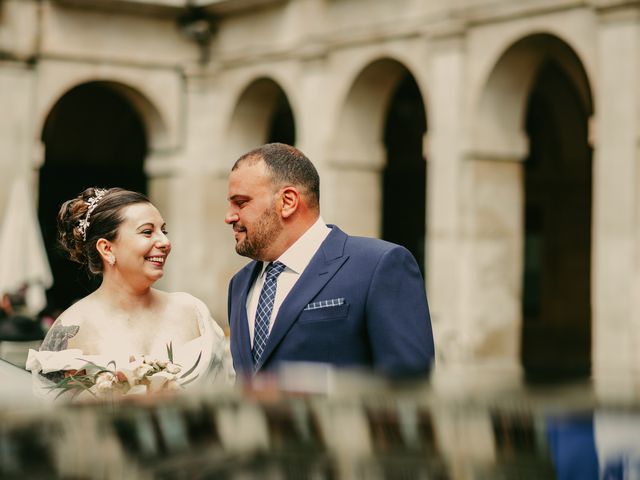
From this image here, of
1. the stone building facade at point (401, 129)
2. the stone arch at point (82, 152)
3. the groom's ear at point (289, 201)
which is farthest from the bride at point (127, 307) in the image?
the stone arch at point (82, 152)

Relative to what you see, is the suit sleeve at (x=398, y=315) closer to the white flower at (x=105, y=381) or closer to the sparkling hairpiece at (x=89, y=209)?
the white flower at (x=105, y=381)

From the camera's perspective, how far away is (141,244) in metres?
4.18

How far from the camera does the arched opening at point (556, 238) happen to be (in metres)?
20.3

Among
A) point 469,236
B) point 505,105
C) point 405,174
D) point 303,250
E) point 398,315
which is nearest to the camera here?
point 398,315

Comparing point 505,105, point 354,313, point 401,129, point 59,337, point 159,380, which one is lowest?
point 159,380

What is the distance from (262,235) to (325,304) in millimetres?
308

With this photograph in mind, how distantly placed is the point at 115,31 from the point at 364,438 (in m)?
15.9

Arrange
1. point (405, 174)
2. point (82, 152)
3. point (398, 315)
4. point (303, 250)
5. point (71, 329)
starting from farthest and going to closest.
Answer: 1. point (82, 152)
2. point (405, 174)
3. point (71, 329)
4. point (303, 250)
5. point (398, 315)

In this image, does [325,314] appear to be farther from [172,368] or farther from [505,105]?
[505,105]

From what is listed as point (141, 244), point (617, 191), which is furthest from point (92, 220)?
point (617, 191)

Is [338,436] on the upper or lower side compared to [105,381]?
upper

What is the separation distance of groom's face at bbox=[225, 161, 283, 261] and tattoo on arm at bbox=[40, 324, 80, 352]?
647 millimetres

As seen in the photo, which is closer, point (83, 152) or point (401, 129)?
point (401, 129)

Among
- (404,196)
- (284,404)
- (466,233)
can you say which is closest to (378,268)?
(284,404)
